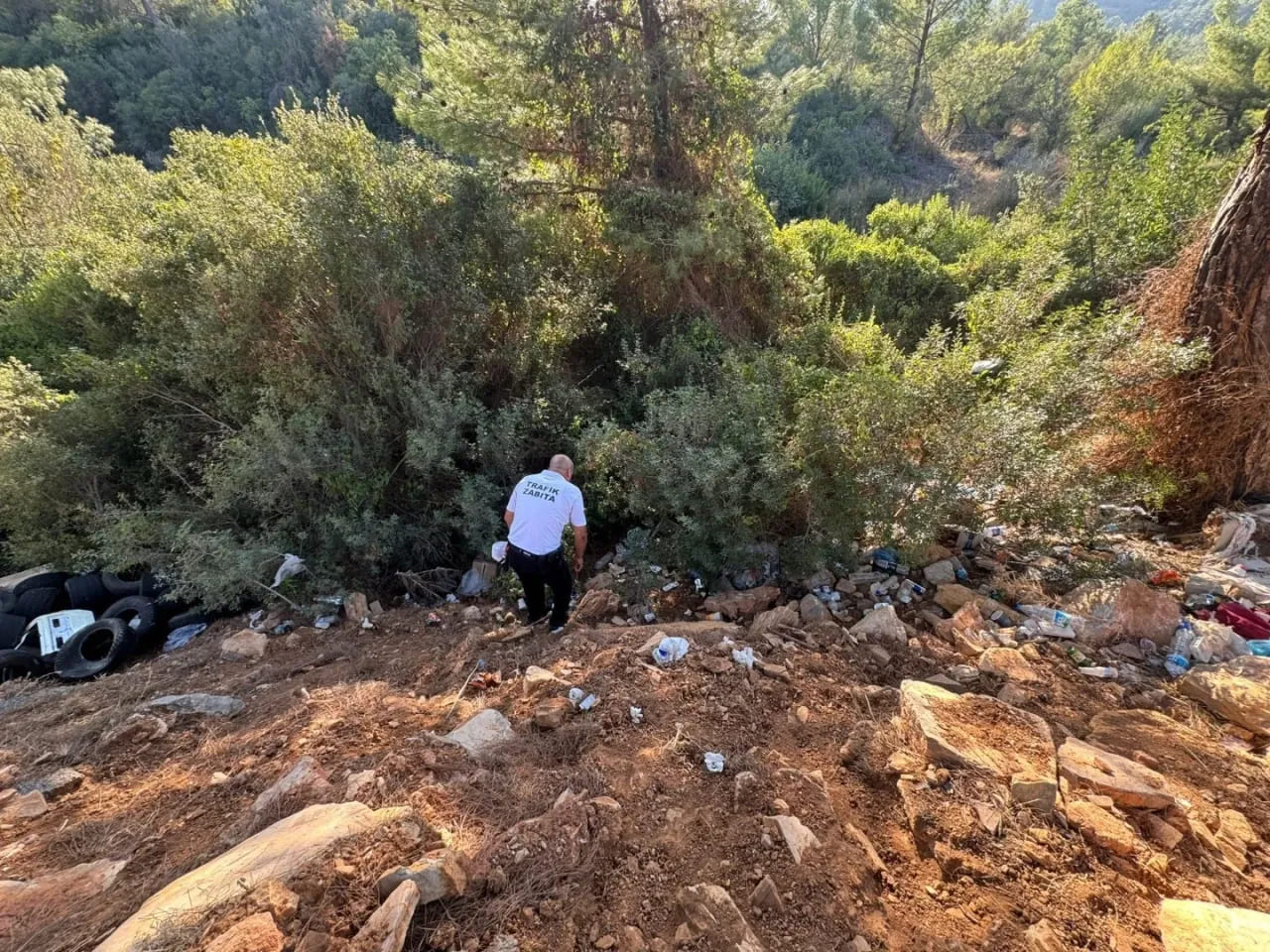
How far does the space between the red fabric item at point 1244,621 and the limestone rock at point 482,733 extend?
14.0ft

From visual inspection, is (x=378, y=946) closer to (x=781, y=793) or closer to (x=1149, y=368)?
(x=781, y=793)

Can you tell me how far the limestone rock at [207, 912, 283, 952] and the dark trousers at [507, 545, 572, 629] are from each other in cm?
250

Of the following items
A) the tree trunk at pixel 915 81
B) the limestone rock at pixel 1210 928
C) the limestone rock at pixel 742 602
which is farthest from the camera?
the tree trunk at pixel 915 81

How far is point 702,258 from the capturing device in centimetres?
689

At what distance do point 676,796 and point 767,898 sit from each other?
20.3 inches

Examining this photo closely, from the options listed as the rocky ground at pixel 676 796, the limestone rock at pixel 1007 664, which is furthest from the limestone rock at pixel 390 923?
the limestone rock at pixel 1007 664

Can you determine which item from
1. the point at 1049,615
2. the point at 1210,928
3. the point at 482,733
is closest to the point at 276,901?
the point at 482,733

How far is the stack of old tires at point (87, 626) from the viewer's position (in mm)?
4438

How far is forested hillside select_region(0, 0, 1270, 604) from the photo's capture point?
12.8 ft

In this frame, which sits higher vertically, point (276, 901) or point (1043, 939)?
point (276, 901)

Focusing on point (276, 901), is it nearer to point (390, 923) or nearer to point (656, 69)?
point (390, 923)

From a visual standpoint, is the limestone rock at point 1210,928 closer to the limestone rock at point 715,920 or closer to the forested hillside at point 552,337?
the limestone rock at point 715,920

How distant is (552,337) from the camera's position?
5.88 m

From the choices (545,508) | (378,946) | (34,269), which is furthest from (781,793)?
(34,269)
